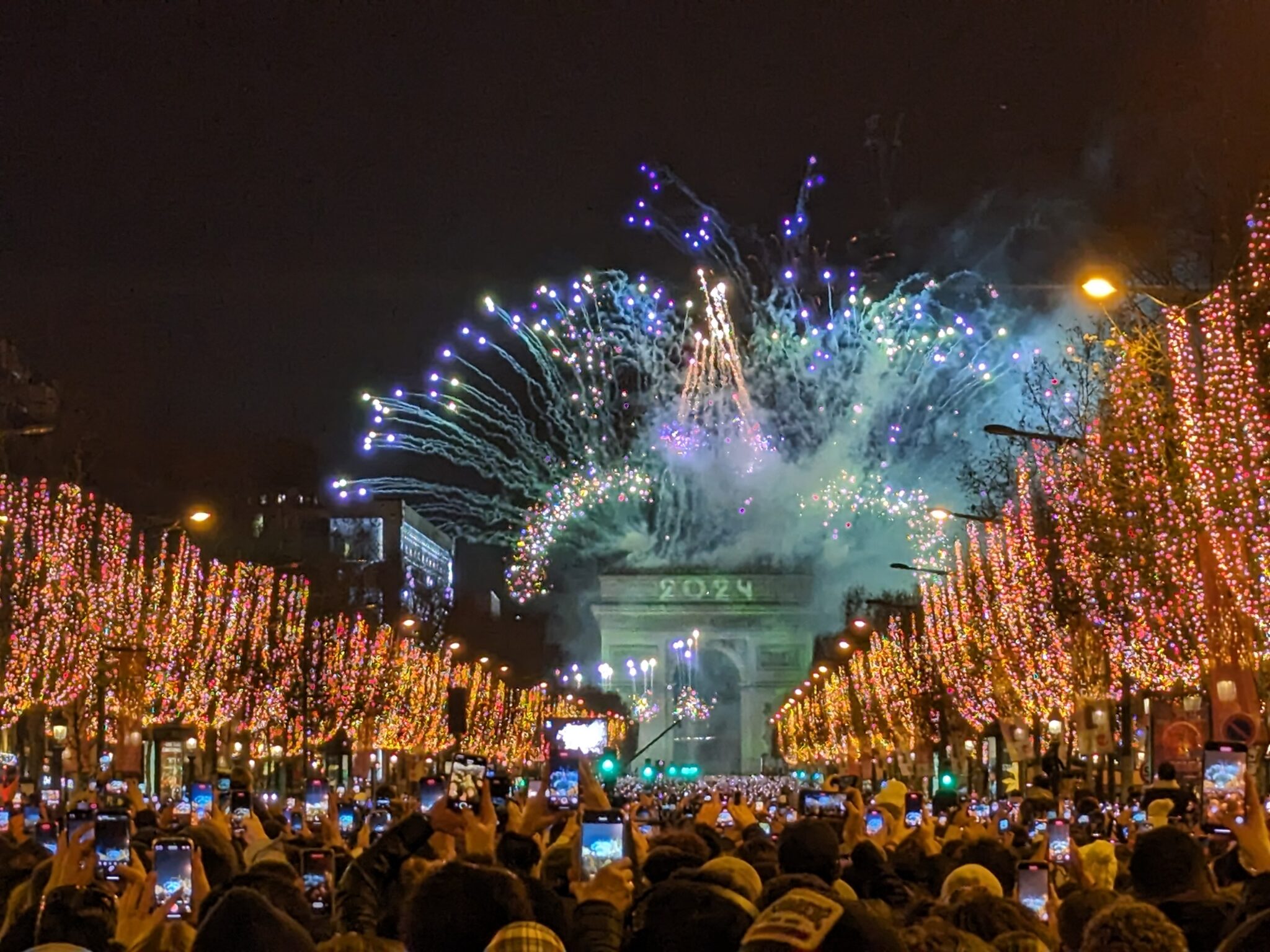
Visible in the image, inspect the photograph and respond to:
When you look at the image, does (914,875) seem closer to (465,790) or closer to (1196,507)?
(465,790)

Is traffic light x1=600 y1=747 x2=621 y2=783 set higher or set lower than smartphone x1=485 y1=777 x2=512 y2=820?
higher

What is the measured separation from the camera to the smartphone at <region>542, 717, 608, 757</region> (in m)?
23.8

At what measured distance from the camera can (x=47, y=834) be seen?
1948 centimetres

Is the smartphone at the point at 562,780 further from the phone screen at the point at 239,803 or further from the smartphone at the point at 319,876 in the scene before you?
the smartphone at the point at 319,876

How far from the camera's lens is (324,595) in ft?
244

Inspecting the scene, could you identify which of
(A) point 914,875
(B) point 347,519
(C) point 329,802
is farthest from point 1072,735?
(B) point 347,519

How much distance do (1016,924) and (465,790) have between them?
18.6m

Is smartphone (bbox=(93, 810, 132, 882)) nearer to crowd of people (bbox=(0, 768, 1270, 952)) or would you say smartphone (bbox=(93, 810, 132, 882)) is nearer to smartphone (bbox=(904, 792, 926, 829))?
crowd of people (bbox=(0, 768, 1270, 952))

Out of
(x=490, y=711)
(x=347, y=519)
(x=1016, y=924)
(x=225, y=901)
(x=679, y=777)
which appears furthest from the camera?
(x=347, y=519)

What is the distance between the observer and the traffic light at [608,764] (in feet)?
96.6

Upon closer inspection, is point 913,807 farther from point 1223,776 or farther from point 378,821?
point 378,821

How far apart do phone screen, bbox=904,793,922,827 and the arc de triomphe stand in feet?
413

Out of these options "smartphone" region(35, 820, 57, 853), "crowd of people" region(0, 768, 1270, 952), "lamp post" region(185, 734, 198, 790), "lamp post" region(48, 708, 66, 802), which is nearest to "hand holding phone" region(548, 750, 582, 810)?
"crowd of people" region(0, 768, 1270, 952)

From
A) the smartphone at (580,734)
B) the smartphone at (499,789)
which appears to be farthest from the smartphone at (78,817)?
the smartphone at (580,734)
